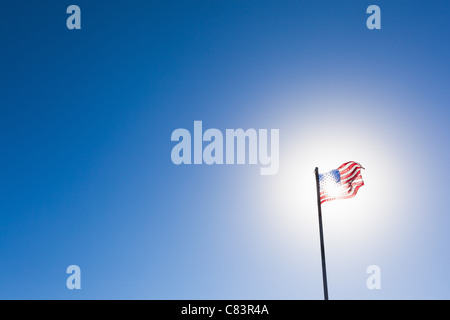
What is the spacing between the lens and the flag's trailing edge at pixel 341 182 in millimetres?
18594

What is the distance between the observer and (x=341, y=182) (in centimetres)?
1875

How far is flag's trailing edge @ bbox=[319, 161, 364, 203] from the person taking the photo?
18.6 metres
